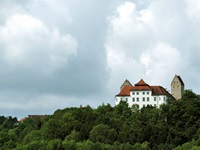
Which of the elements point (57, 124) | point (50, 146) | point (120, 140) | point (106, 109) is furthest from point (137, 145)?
point (106, 109)

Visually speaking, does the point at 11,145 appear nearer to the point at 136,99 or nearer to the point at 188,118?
the point at 188,118

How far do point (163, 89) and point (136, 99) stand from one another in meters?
7.58

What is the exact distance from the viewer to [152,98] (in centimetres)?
12669

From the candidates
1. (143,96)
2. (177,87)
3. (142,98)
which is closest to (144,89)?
(143,96)

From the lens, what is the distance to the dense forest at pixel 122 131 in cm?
8044

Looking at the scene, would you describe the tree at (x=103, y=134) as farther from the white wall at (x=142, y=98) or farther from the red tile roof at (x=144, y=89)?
the red tile roof at (x=144, y=89)

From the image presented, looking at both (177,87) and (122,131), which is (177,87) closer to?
(177,87)

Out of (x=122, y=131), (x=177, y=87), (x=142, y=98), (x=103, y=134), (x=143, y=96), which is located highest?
(x=177, y=87)

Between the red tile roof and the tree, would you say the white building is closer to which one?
the red tile roof

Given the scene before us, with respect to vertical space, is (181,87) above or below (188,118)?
above

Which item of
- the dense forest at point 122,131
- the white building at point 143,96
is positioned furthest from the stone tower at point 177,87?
the dense forest at point 122,131

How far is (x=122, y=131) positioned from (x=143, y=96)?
40.5 meters

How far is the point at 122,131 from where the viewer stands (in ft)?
286

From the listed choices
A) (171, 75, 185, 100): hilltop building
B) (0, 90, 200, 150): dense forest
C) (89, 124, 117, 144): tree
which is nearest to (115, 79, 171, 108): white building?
(171, 75, 185, 100): hilltop building
